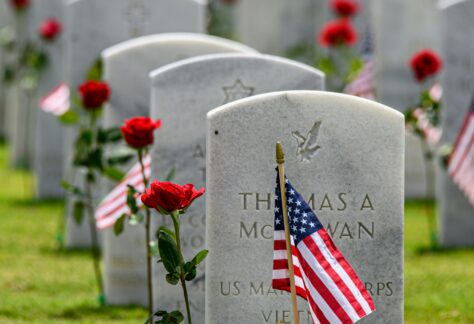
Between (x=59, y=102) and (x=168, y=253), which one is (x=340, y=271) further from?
(x=59, y=102)

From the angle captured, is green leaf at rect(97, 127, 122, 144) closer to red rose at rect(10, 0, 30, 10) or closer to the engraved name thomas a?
the engraved name thomas a

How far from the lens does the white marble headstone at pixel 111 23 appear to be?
933cm

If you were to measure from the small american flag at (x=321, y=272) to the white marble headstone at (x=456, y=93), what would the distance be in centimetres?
470

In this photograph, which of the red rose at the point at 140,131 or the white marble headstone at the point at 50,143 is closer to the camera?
the red rose at the point at 140,131

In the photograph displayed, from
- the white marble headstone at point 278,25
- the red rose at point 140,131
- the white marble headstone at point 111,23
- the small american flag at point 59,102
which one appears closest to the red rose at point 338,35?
the white marble headstone at point 111,23

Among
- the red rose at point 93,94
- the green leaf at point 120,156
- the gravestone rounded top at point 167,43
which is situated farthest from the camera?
the gravestone rounded top at point 167,43

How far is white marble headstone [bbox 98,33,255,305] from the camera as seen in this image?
24.9 ft

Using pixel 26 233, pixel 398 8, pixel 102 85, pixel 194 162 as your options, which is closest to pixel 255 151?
pixel 194 162

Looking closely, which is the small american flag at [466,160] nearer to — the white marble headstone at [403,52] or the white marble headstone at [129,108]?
the white marble headstone at [129,108]

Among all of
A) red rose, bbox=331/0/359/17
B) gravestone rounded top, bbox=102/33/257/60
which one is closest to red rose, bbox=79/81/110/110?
gravestone rounded top, bbox=102/33/257/60

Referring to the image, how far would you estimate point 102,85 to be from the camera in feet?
23.3

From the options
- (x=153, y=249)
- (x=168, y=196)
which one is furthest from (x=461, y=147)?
(x=168, y=196)

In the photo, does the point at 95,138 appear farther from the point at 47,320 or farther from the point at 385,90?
the point at 385,90

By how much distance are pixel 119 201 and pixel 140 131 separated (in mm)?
1061
